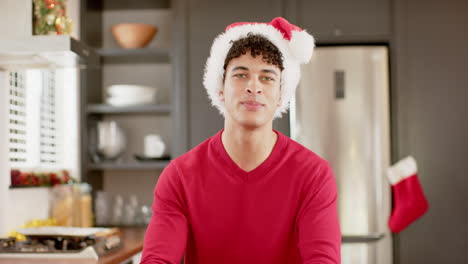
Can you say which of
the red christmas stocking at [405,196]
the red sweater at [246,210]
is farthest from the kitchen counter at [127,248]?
the red christmas stocking at [405,196]

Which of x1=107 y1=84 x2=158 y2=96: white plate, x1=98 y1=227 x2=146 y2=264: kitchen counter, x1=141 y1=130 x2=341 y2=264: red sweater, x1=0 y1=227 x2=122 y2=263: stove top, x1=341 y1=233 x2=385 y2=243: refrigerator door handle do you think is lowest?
x1=341 y1=233 x2=385 y2=243: refrigerator door handle

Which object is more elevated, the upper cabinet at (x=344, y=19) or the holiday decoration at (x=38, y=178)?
the upper cabinet at (x=344, y=19)

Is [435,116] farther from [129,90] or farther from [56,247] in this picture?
[56,247]

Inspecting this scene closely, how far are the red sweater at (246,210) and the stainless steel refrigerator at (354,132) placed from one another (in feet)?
6.31

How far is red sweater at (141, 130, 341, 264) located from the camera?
56.7 inches

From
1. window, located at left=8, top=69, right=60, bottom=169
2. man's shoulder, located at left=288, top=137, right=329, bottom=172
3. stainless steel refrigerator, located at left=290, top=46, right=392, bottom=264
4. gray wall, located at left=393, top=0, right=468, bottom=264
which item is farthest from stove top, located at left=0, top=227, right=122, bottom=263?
gray wall, located at left=393, top=0, right=468, bottom=264

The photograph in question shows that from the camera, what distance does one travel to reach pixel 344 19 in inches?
140

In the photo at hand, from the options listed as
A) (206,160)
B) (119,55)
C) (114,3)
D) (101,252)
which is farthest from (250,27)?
(114,3)

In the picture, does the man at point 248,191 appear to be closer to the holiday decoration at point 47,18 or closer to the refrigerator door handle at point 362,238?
the holiday decoration at point 47,18

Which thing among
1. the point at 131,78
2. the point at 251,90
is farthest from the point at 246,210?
the point at 131,78

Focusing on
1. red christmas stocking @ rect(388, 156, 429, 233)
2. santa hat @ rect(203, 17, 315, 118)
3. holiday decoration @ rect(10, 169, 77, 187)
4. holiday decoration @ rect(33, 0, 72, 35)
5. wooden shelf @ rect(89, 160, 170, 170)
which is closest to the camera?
santa hat @ rect(203, 17, 315, 118)

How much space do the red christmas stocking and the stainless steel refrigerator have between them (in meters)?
0.04

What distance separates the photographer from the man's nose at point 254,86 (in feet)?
4.70

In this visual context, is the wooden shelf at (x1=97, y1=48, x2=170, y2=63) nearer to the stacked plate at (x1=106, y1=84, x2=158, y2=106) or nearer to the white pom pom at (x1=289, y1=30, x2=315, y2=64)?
the stacked plate at (x1=106, y1=84, x2=158, y2=106)
